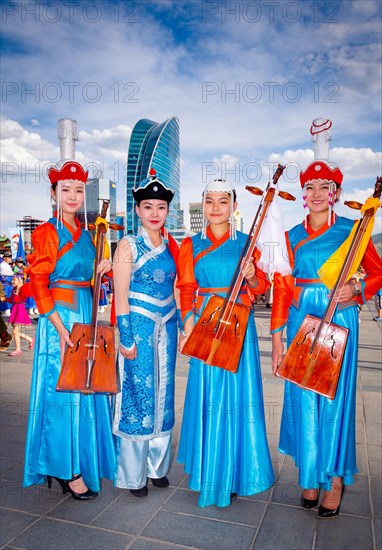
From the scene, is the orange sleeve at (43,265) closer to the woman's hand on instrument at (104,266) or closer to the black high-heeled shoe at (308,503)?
Answer: the woman's hand on instrument at (104,266)

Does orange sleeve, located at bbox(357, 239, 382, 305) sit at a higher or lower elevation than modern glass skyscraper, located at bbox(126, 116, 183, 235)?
lower

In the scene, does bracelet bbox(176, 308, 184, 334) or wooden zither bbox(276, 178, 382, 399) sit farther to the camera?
bracelet bbox(176, 308, 184, 334)

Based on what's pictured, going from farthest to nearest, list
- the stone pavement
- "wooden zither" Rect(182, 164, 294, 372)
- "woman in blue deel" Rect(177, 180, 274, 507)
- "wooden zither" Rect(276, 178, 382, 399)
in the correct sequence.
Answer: "woman in blue deel" Rect(177, 180, 274, 507) → "wooden zither" Rect(182, 164, 294, 372) → "wooden zither" Rect(276, 178, 382, 399) → the stone pavement

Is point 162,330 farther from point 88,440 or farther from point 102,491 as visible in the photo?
point 102,491

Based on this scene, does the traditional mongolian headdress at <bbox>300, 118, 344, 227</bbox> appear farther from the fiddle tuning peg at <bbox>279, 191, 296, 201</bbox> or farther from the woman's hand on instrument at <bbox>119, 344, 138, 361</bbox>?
the woman's hand on instrument at <bbox>119, 344, 138, 361</bbox>

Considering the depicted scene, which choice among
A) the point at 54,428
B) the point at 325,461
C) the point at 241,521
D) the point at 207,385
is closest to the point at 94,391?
the point at 54,428

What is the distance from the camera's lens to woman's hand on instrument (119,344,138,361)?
113 inches

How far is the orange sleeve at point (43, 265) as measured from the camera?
275 cm

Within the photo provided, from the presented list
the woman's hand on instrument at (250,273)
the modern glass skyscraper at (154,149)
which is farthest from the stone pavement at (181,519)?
the modern glass skyscraper at (154,149)

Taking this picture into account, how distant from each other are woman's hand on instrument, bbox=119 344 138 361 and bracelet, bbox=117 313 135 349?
0.03 m

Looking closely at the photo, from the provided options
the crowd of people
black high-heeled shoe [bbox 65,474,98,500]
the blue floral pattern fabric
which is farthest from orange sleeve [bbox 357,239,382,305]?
black high-heeled shoe [bbox 65,474,98,500]

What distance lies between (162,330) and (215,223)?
2.71 feet

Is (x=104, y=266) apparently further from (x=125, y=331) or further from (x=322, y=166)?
(x=322, y=166)

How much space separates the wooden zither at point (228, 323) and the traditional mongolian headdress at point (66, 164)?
3.83ft
